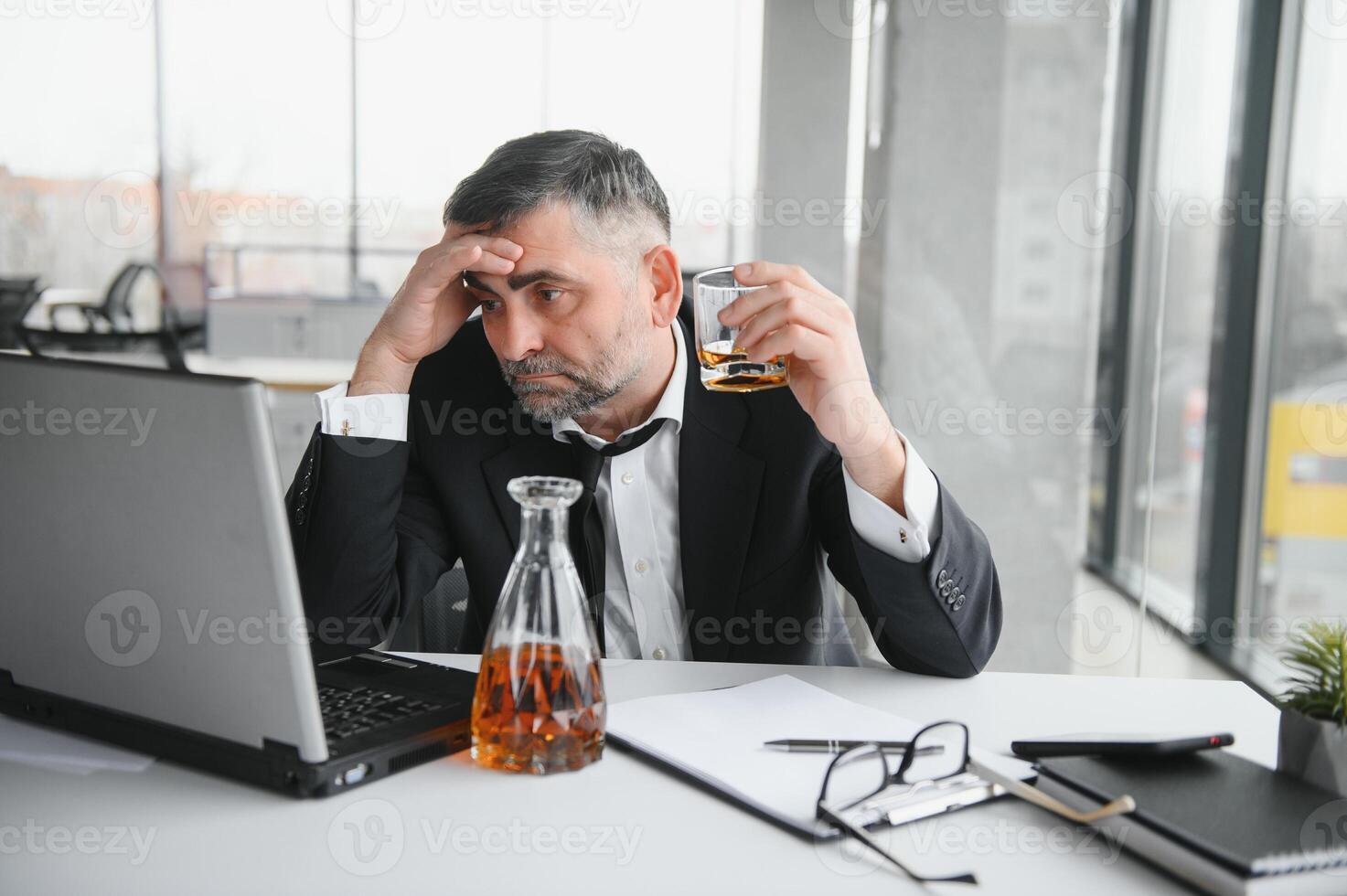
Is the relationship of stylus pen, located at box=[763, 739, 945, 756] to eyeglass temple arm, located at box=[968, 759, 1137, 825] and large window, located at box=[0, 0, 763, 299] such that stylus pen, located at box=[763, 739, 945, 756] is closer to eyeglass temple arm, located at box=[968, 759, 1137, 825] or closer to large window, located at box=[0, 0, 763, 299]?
eyeglass temple arm, located at box=[968, 759, 1137, 825]

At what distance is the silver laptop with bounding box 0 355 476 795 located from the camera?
82 cm

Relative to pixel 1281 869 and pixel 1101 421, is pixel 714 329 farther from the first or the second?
pixel 1101 421

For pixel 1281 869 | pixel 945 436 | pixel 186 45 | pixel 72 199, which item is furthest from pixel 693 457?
pixel 72 199

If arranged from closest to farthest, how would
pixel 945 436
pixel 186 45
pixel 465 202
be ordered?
pixel 465 202 < pixel 945 436 < pixel 186 45

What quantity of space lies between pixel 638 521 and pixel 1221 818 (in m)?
0.90

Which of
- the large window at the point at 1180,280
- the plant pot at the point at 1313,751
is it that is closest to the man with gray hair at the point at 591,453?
the plant pot at the point at 1313,751

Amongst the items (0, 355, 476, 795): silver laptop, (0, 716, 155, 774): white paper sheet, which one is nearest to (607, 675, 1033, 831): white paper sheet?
(0, 355, 476, 795): silver laptop

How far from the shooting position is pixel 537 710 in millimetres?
944

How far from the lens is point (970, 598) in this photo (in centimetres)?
130

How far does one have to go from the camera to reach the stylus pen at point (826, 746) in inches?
38.9

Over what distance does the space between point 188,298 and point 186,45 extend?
5.47 feet

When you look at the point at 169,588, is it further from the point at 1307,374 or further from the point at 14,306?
the point at 14,306

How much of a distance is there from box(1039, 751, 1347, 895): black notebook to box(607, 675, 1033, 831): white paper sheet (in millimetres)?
90

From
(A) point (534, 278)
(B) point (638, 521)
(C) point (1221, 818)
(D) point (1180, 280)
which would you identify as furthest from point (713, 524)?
(D) point (1180, 280)
